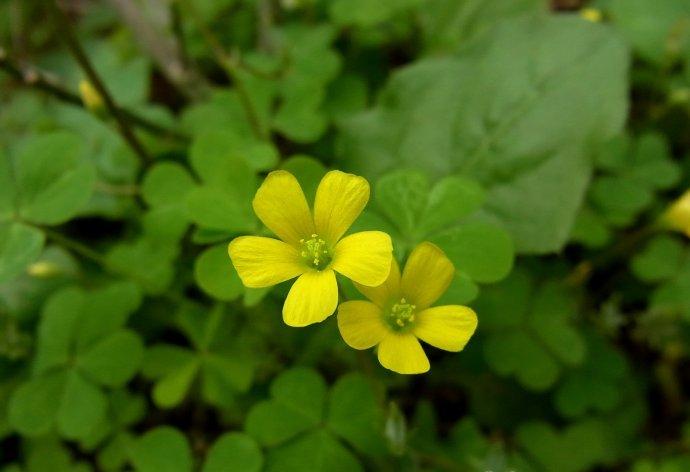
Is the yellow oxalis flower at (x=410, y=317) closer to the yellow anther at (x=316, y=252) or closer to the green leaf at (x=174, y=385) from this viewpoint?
the yellow anther at (x=316, y=252)

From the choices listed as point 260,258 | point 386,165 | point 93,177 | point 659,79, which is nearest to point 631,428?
point 386,165

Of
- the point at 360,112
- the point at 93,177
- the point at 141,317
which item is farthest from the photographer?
the point at 360,112

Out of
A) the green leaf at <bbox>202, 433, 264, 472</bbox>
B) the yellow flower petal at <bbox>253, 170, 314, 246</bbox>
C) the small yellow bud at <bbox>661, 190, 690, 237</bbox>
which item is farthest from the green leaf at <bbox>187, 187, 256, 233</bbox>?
the small yellow bud at <bbox>661, 190, 690, 237</bbox>

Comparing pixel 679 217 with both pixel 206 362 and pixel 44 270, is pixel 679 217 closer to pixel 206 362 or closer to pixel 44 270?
pixel 206 362

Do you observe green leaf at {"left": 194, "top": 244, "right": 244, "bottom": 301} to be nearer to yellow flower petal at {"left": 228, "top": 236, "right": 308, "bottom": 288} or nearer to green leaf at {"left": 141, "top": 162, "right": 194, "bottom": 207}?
yellow flower petal at {"left": 228, "top": 236, "right": 308, "bottom": 288}

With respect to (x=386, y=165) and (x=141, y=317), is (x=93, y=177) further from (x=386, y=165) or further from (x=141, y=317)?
(x=386, y=165)

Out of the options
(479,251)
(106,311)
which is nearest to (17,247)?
(106,311)

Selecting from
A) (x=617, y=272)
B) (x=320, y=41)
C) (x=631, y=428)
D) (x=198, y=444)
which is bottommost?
(x=631, y=428)
